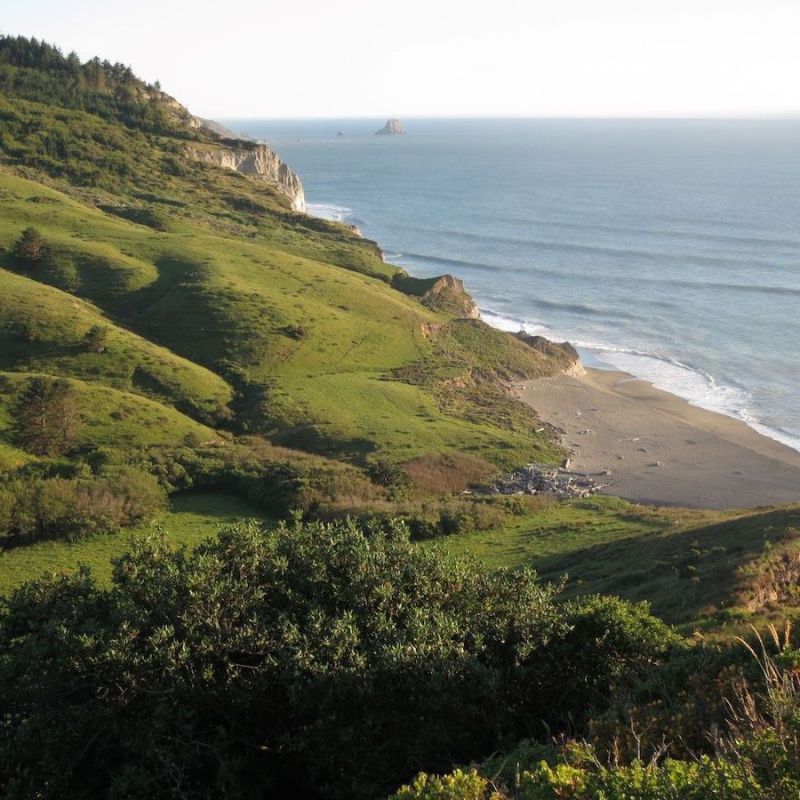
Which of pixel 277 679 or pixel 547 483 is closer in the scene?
pixel 277 679

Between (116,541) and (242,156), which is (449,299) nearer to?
(116,541)

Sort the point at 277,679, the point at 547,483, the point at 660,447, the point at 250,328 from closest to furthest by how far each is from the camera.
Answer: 1. the point at 277,679
2. the point at 547,483
3. the point at 660,447
4. the point at 250,328

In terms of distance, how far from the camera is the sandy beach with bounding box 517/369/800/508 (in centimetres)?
5200

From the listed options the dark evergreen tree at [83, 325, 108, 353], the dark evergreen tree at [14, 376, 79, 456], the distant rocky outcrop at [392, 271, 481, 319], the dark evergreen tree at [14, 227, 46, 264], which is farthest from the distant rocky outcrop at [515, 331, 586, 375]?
the dark evergreen tree at [14, 376, 79, 456]

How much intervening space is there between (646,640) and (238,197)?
103 m

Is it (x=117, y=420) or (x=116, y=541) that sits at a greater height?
(x=117, y=420)

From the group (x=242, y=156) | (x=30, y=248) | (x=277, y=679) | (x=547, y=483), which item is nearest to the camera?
(x=277, y=679)

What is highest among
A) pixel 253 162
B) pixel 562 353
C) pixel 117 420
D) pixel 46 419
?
pixel 253 162

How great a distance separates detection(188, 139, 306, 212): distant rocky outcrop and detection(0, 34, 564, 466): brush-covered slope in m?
27.9

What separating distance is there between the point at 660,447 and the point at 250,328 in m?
31.5

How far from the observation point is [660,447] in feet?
195

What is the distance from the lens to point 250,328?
64.6 m

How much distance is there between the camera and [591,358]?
277ft

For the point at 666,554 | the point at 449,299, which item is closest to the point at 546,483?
the point at 666,554
